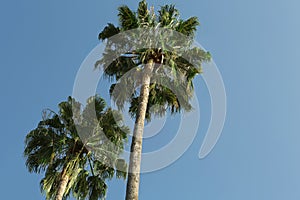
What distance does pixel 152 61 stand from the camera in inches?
527

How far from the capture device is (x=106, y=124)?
50.6ft

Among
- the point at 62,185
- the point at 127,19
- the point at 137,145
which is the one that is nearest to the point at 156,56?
the point at 127,19

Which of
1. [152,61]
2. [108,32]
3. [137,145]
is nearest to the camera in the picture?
[137,145]

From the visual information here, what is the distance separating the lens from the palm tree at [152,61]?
44.1ft

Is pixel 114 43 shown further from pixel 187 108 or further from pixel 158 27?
pixel 187 108

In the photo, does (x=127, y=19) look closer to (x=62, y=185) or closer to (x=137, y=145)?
(x=137, y=145)

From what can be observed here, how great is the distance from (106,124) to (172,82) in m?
3.63

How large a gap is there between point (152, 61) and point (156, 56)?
0.92 ft

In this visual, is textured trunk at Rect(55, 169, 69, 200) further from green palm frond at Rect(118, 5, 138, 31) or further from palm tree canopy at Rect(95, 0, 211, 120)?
green palm frond at Rect(118, 5, 138, 31)

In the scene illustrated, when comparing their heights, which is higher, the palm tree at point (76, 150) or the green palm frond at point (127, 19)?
the green palm frond at point (127, 19)

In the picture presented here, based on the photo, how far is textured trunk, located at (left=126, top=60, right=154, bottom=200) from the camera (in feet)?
32.4

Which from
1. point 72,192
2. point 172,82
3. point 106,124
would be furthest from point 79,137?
point 172,82

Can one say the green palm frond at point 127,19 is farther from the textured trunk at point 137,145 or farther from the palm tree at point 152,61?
the textured trunk at point 137,145

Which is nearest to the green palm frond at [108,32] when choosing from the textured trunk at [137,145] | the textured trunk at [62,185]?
the textured trunk at [137,145]
